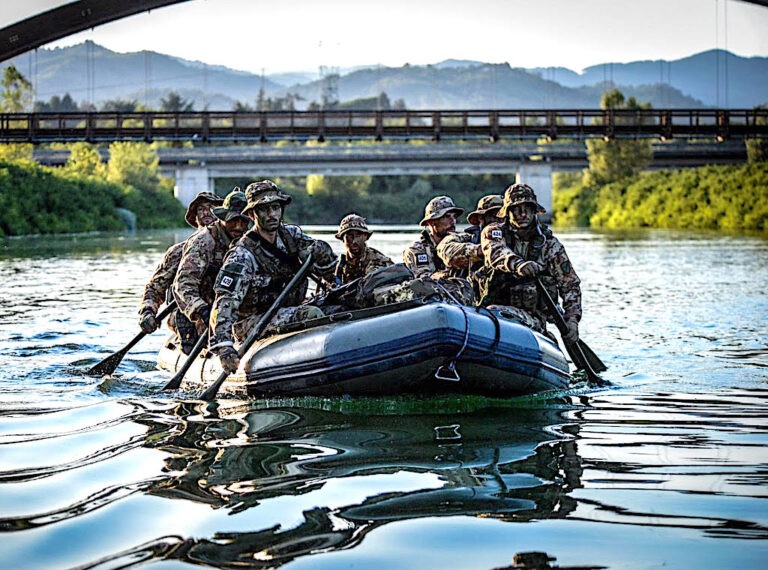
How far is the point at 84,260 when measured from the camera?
92.9ft

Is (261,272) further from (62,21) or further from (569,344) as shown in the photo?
(62,21)

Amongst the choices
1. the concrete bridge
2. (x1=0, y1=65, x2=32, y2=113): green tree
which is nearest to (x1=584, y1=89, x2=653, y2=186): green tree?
the concrete bridge

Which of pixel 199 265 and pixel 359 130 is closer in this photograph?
pixel 199 265

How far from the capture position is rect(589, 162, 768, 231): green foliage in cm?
4659

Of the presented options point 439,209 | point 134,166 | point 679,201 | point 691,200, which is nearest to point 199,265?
point 439,209

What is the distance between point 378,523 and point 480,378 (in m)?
3.03

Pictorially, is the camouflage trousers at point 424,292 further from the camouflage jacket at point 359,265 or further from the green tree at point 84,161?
the green tree at point 84,161

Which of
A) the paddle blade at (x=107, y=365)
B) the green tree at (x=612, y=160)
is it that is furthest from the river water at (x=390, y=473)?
the green tree at (x=612, y=160)

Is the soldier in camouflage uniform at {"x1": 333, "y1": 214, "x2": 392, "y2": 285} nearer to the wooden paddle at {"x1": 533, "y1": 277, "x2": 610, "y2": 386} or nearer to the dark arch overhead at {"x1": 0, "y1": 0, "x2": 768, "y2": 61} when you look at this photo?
the wooden paddle at {"x1": 533, "y1": 277, "x2": 610, "y2": 386}

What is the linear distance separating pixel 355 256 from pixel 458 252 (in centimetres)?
93

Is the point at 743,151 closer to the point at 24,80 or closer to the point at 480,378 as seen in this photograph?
the point at 24,80

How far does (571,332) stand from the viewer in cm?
930

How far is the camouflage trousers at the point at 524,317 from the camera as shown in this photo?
351 inches

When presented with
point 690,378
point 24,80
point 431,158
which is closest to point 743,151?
point 431,158
